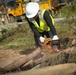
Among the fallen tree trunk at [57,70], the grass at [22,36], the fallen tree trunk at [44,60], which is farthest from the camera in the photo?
the grass at [22,36]

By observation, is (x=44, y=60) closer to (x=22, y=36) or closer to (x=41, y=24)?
(x=41, y=24)

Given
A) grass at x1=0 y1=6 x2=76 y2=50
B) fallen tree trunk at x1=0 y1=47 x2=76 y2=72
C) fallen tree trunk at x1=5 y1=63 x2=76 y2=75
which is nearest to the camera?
fallen tree trunk at x1=5 y1=63 x2=76 y2=75

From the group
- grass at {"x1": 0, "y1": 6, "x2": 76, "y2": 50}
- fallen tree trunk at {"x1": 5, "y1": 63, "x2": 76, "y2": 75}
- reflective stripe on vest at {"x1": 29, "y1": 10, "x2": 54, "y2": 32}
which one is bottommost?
grass at {"x1": 0, "y1": 6, "x2": 76, "y2": 50}

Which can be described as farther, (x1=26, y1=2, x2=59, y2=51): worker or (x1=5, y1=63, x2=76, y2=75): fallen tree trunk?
(x1=26, y1=2, x2=59, y2=51): worker

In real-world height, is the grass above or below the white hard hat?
below

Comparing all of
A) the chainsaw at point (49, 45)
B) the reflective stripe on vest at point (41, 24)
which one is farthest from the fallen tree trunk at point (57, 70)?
the reflective stripe on vest at point (41, 24)

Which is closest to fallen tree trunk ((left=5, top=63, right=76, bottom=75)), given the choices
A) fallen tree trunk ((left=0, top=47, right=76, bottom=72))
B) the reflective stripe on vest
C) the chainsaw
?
fallen tree trunk ((left=0, top=47, right=76, bottom=72))

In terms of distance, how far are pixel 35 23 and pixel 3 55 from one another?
1.20 m

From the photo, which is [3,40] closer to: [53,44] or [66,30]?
[66,30]

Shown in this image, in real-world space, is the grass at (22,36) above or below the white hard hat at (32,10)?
below

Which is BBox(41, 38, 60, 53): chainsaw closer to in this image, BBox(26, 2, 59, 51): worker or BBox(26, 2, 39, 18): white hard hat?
BBox(26, 2, 59, 51): worker

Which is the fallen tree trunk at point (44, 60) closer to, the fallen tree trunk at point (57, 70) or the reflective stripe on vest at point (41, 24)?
the fallen tree trunk at point (57, 70)

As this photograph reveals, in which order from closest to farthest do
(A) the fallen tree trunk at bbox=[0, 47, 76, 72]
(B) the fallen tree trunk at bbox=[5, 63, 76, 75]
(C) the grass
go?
(B) the fallen tree trunk at bbox=[5, 63, 76, 75]
(A) the fallen tree trunk at bbox=[0, 47, 76, 72]
(C) the grass

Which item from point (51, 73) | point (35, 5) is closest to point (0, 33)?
point (35, 5)
